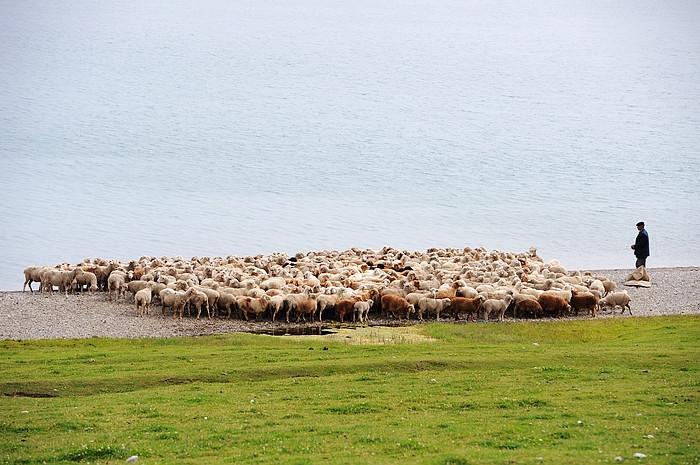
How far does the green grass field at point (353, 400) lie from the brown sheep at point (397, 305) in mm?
3917

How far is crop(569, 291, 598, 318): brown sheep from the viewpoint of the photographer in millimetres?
26234

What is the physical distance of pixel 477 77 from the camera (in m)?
126

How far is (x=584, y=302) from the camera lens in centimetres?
2625

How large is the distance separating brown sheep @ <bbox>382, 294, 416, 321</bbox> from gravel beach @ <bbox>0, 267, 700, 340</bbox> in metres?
0.40

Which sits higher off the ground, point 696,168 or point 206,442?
point 696,168

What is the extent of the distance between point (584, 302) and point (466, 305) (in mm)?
3733

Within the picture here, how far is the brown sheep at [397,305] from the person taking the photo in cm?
2556

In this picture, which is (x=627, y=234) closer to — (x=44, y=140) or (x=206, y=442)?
(x=206, y=442)

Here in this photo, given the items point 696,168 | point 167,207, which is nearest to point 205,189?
point 167,207

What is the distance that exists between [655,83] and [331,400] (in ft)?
422

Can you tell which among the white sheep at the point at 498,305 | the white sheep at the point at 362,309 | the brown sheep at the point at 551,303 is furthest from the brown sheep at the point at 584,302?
the white sheep at the point at 362,309

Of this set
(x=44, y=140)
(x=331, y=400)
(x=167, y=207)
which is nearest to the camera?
(x=331, y=400)

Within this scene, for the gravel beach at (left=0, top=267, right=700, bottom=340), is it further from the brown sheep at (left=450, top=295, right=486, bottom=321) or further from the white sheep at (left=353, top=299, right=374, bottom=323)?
the brown sheep at (left=450, top=295, right=486, bottom=321)

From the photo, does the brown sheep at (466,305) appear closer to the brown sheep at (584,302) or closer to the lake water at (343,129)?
the brown sheep at (584,302)
